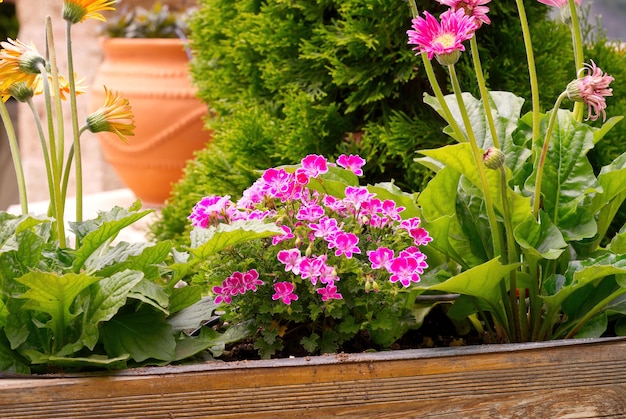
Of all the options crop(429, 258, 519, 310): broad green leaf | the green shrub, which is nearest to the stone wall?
the green shrub

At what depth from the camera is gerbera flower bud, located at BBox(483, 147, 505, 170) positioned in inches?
45.3

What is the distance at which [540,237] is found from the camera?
1.34 meters

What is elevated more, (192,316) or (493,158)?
(493,158)

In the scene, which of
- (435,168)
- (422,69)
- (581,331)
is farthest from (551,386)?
(422,69)

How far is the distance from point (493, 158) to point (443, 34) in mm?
181

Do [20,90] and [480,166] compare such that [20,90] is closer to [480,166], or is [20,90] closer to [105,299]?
[105,299]

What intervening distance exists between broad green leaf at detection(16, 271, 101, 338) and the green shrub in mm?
769

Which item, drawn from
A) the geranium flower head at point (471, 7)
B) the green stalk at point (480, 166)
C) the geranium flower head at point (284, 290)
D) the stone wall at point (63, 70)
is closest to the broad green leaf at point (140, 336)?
the geranium flower head at point (284, 290)

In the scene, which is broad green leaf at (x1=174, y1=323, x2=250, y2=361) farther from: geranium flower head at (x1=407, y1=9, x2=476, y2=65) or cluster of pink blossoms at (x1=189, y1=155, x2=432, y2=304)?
geranium flower head at (x1=407, y1=9, x2=476, y2=65)

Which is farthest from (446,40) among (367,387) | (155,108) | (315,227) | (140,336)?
(155,108)

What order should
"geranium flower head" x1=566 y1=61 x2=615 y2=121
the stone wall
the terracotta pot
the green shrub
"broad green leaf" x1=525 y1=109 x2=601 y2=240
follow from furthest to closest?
the stone wall → the terracotta pot → the green shrub → "broad green leaf" x1=525 y1=109 x2=601 y2=240 → "geranium flower head" x1=566 y1=61 x2=615 y2=121

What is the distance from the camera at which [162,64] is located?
3.37 m

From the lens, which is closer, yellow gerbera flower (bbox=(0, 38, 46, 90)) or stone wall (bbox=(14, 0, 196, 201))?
yellow gerbera flower (bbox=(0, 38, 46, 90))

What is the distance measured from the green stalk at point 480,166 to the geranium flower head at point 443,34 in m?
0.04
